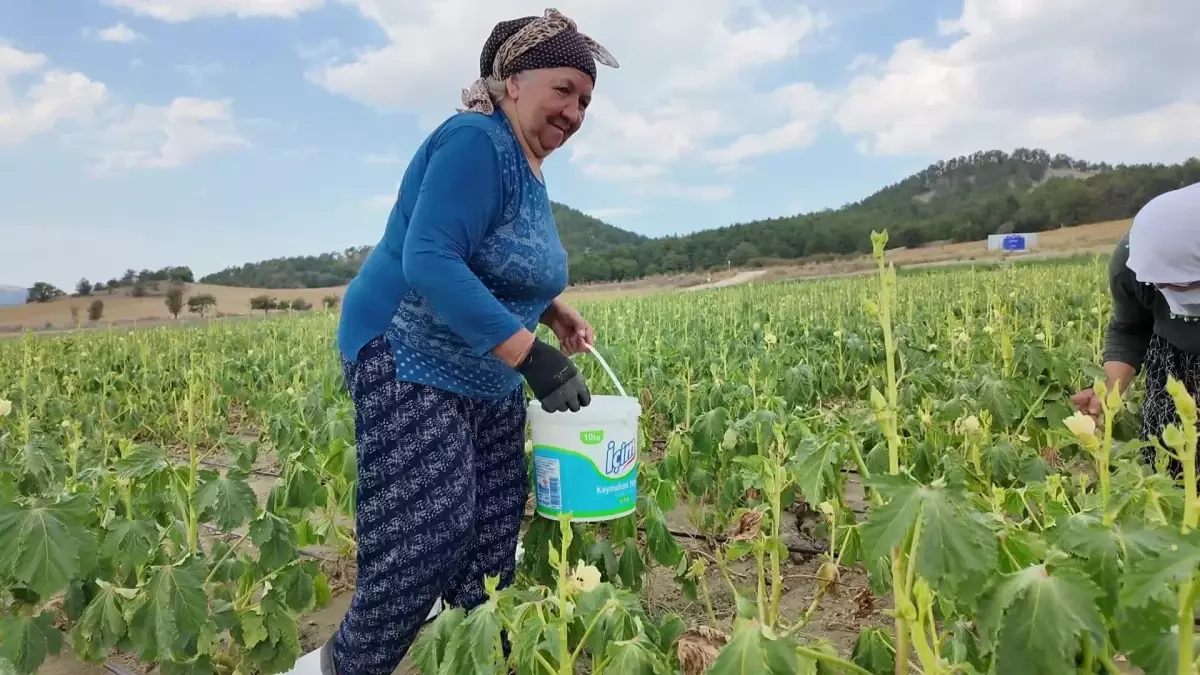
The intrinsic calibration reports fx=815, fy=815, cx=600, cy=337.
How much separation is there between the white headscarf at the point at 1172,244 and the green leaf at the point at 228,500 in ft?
9.16

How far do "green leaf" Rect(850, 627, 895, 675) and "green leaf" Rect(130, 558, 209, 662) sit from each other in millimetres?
1444

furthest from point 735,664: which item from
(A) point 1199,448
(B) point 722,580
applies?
(A) point 1199,448

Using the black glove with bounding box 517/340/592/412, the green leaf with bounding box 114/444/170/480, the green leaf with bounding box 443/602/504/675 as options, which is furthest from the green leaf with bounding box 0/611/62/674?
the black glove with bounding box 517/340/592/412

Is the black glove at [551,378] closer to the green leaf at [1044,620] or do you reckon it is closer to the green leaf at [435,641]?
the green leaf at [435,641]

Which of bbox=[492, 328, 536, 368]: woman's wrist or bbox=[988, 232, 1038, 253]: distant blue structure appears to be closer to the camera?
bbox=[492, 328, 536, 368]: woman's wrist

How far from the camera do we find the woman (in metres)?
2.58

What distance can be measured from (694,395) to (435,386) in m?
2.29

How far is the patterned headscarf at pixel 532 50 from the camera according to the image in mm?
1972

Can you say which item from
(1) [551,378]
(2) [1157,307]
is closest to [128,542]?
(1) [551,378]

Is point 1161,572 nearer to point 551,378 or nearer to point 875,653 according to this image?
point 875,653

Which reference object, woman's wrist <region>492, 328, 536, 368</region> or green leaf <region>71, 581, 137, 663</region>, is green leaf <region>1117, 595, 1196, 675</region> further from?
green leaf <region>71, 581, 137, 663</region>

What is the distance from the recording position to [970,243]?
157ft

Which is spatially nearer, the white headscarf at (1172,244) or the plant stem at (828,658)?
the plant stem at (828,658)

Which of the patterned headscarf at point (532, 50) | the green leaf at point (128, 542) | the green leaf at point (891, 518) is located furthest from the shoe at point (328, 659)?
the green leaf at point (891, 518)
